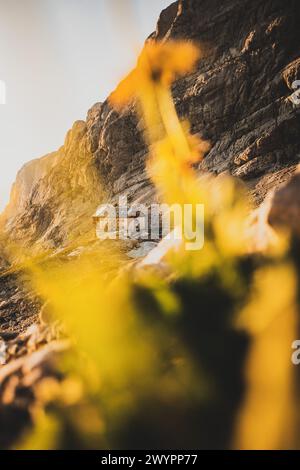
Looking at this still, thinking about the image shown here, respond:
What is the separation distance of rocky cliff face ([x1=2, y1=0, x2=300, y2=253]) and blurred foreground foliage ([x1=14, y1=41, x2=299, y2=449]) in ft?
109

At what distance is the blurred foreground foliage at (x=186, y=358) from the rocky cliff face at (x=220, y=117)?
33.3 meters

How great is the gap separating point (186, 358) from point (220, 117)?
50.2m

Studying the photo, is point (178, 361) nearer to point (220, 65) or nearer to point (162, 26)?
point (220, 65)

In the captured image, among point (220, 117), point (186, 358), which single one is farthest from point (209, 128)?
point (186, 358)

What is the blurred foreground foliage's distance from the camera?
4770 mm

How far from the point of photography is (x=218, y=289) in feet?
17.4

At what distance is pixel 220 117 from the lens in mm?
49500

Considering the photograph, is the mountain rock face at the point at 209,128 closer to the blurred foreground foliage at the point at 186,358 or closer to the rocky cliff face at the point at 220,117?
the rocky cliff face at the point at 220,117

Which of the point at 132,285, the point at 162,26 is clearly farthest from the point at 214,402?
the point at 162,26

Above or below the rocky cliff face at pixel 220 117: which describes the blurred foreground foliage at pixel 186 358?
below

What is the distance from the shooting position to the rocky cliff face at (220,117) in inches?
1667

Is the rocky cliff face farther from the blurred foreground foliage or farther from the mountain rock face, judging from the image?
the blurred foreground foliage

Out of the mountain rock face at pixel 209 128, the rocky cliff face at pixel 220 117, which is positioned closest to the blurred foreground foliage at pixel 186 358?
the mountain rock face at pixel 209 128

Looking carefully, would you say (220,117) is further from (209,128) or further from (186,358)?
(186,358)
